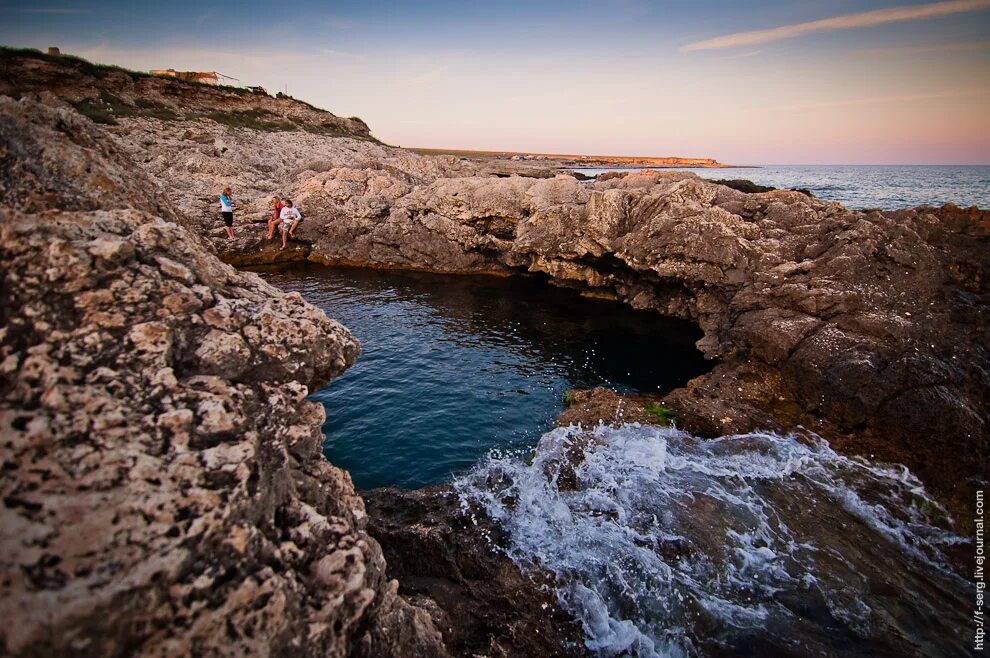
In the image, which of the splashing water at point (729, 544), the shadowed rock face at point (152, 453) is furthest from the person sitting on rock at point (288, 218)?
the shadowed rock face at point (152, 453)

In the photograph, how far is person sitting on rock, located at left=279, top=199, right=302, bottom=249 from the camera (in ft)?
116

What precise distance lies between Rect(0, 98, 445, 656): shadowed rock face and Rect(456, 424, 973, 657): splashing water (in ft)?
13.6

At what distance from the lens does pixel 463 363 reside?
68.5 ft

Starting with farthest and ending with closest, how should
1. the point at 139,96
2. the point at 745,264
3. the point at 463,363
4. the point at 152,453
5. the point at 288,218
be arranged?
the point at 139,96 < the point at 288,218 < the point at 745,264 < the point at 463,363 < the point at 152,453

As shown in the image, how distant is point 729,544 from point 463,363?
13.2 metres

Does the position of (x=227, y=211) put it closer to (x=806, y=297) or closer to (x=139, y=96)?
(x=806, y=297)

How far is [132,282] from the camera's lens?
4660mm

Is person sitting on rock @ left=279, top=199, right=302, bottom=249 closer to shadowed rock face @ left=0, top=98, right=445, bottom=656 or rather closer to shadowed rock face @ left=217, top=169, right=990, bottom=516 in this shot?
shadowed rock face @ left=217, top=169, right=990, bottom=516

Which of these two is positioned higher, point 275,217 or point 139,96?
point 139,96

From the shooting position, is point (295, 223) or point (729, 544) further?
point (295, 223)

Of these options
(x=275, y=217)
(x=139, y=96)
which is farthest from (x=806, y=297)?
(x=139, y=96)

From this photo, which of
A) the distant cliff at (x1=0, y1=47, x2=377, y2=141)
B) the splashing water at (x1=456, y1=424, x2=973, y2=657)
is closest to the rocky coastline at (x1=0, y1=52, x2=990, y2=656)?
the splashing water at (x1=456, y1=424, x2=973, y2=657)

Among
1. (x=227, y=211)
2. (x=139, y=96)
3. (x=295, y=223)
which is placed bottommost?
(x=295, y=223)

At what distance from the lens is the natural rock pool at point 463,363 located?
14.7 m
